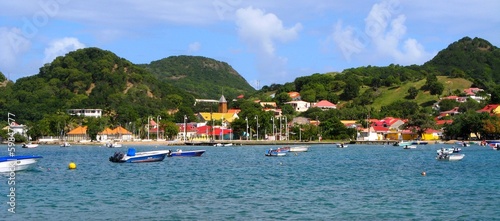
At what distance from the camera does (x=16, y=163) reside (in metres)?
49.2

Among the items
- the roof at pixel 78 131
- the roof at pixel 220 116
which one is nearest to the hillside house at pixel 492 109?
the roof at pixel 220 116

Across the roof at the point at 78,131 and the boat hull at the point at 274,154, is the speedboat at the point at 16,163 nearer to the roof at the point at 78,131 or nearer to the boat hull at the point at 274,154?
the boat hull at the point at 274,154

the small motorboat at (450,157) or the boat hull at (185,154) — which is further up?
the boat hull at (185,154)

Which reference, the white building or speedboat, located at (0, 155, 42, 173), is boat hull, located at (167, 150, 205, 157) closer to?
speedboat, located at (0, 155, 42, 173)

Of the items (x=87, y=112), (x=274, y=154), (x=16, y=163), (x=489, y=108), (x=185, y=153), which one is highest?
(x=87, y=112)

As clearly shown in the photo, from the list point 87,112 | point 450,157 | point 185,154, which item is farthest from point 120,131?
point 450,157

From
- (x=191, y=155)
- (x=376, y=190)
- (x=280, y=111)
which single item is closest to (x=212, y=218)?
(x=376, y=190)

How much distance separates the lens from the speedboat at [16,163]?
157ft

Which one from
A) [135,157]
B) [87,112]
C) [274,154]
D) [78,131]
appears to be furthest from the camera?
[87,112]

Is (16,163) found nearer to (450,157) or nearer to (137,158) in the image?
(137,158)

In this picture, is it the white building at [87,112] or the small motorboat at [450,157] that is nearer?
the small motorboat at [450,157]

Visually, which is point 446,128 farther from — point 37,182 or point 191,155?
point 37,182

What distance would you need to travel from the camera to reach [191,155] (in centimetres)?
8225

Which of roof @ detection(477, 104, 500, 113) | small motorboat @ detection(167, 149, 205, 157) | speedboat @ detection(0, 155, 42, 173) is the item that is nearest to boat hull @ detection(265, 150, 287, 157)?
small motorboat @ detection(167, 149, 205, 157)
